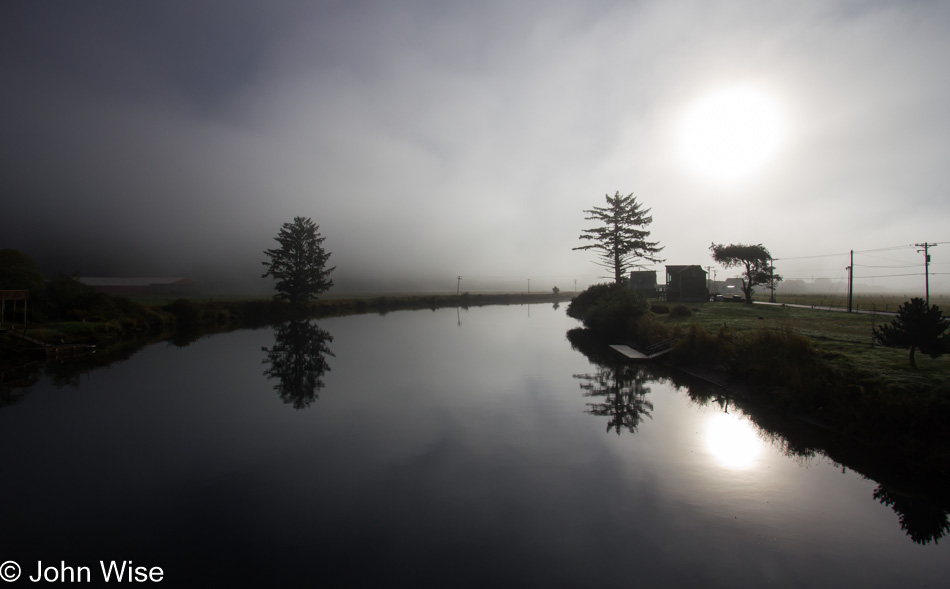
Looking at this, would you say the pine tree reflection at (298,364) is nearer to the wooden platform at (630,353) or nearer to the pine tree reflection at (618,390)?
the pine tree reflection at (618,390)

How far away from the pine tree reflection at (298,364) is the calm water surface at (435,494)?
1.74 feet

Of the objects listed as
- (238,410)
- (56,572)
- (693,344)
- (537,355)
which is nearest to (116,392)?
(238,410)

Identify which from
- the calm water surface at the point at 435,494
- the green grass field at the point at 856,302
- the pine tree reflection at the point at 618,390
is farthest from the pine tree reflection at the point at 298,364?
the green grass field at the point at 856,302

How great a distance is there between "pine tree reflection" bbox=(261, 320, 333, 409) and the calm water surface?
1.74 ft

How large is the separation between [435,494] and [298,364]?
16.6 meters

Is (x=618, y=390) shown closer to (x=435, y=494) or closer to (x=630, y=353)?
(x=630, y=353)

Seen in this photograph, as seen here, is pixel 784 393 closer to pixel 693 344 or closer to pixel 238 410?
pixel 693 344

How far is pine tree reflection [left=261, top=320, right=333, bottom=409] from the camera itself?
1574 cm

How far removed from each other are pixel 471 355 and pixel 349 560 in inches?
788

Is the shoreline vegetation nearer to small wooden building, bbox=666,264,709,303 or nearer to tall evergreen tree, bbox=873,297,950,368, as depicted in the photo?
tall evergreen tree, bbox=873,297,950,368

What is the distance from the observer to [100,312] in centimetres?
3181

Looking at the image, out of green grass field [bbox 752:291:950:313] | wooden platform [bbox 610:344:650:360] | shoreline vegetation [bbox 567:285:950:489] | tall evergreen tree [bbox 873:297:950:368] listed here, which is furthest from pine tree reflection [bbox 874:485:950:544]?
wooden platform [bbox 610:344:650:360]

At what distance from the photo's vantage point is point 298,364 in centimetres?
2186

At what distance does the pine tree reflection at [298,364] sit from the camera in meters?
15.7
